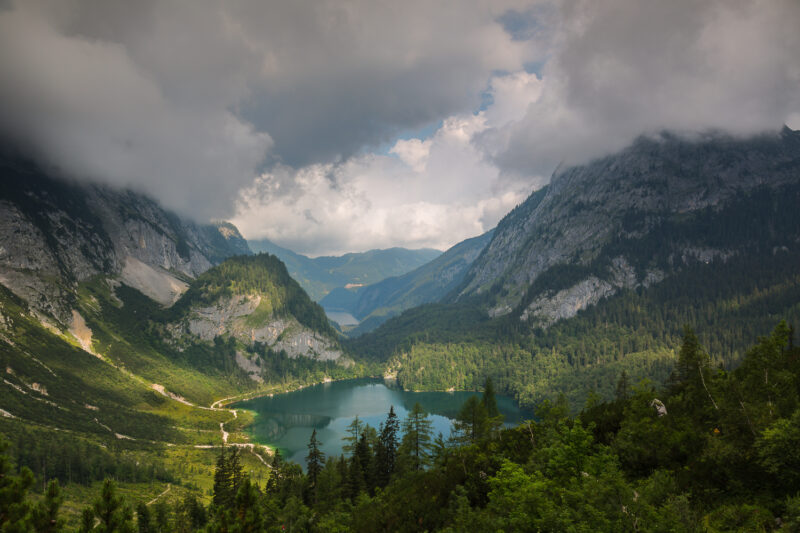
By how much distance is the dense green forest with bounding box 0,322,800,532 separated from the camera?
1596cm

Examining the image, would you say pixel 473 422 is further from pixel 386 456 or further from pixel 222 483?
pixel 222 483

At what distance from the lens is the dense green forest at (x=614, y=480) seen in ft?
52.4

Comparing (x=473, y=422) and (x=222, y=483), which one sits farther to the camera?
(x=222, y=483)

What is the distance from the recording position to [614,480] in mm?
16406

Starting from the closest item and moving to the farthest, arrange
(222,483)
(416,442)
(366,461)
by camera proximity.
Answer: (416,442), (222,483), (366,461)

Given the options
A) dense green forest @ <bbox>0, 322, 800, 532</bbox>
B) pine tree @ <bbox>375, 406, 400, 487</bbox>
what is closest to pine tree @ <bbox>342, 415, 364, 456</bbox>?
pine tree @ <bbox>375, 406, 400, 487</bbox>

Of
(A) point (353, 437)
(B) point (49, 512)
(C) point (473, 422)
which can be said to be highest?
Result: (B) point (49, 512)

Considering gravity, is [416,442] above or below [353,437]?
above

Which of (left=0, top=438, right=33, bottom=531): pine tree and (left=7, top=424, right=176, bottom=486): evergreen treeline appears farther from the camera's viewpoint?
(left=7, top=424, right=176, bottom=486): evergreen treeline

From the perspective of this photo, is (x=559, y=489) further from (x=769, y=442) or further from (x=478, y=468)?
(x=478, y=468)

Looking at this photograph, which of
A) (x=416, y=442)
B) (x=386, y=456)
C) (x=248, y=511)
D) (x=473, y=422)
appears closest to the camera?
(x=248, y=511)

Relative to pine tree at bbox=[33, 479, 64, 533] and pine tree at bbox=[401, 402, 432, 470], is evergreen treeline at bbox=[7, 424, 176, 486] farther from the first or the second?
pine tree at bbox=[33, 479, 64, 533]

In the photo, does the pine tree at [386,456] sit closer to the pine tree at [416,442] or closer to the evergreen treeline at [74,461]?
the pine tree at [416,442]

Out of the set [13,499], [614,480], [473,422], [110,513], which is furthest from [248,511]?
[473,422]
